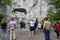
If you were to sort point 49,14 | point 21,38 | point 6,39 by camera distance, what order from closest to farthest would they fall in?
point 6,39
point 21,38
point 49,14

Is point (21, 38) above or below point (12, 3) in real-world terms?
below

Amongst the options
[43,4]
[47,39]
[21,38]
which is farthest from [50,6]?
[47,39]

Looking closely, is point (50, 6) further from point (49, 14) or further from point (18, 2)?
point (18, 2)

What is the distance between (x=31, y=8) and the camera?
1673 inches

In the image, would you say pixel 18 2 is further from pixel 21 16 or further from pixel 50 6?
pixel 50 6

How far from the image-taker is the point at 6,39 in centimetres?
1830

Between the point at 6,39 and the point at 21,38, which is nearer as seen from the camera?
the point at 6,39

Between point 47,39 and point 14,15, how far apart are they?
26.5 m

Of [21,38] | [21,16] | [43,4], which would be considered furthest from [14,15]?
[21,38]

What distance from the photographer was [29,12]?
139 ft

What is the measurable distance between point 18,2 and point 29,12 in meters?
2.55

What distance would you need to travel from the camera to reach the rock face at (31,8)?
4203 cm

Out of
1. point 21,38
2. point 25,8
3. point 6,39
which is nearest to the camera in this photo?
point 6,39

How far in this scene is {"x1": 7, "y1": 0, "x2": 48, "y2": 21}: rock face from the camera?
4203 centimetres
